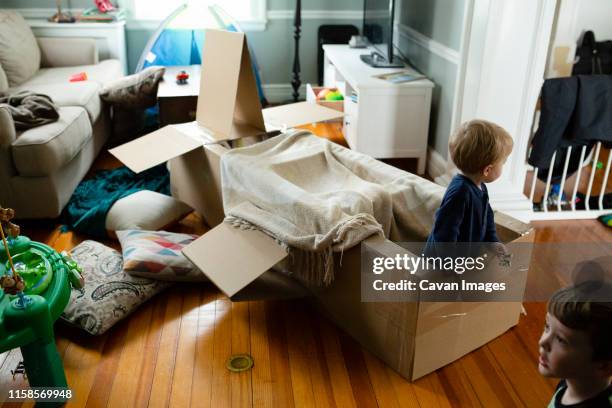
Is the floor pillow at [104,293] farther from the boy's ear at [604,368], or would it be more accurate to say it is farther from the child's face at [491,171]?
the boy's ear at [604,368]

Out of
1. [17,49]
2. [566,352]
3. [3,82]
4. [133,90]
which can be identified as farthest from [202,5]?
[566,352]

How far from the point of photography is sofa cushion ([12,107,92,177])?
2.55 metres

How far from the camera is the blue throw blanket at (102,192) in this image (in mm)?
2604

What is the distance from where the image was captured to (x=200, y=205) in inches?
106

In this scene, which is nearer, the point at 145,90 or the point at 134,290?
the point at 134,290

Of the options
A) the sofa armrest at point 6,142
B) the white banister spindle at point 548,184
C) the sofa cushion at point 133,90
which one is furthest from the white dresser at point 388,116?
the sofa armrest at point 6,142

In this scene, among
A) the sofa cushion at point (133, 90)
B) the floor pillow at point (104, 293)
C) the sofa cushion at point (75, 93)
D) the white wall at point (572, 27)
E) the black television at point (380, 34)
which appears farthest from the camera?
the sofa cushion at point (133, 90)

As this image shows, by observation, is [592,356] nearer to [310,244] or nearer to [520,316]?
[310,244]

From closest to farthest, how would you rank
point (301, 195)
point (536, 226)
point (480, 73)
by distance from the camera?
point (301, 195) < point (480, 73) < point (536, 226)

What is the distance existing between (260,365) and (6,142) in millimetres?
1557

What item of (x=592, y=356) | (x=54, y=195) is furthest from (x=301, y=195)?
(x=54, y=195)

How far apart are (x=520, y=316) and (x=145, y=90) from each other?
100 inches

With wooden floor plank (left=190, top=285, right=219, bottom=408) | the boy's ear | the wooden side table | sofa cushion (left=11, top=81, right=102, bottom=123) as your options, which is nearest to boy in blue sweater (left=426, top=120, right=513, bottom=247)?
the boy's ear

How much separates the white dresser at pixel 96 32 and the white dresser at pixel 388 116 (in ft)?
6.17
